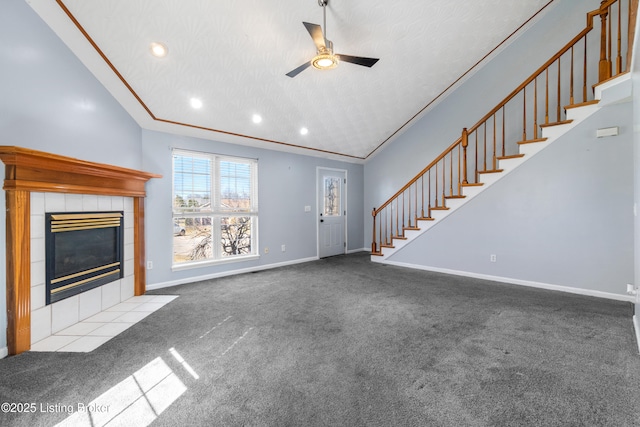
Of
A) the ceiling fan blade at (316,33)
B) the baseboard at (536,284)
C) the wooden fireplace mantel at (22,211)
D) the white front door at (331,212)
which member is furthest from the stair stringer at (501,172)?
the wooden fireplace mantel at (22,211)

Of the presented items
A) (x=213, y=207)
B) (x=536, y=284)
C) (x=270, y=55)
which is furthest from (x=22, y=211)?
(x=536, y=284)

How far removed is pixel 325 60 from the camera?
2.70 m

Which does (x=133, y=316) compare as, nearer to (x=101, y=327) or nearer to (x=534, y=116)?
(x=101, y=327)

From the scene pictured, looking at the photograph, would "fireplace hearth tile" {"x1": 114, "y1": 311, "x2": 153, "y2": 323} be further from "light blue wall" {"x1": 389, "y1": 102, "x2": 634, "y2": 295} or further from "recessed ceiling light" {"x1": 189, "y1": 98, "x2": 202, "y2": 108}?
"light blue wall" {"x1": 389, "y1": 102, "x2": 634, "y2": 295}

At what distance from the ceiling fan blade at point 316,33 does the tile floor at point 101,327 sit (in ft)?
10.9

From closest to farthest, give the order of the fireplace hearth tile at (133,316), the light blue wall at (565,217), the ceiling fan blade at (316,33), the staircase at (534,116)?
1. the ceiling fan blade at (316,33)
2. the fireplace hearth tile at (133,316)
3. the light blue wall at (565,217)
4. the staircase at (534,116)

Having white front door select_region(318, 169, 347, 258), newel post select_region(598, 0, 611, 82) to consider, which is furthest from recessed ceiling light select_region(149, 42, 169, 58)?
newel post select_region(598, 0, 611, 82)

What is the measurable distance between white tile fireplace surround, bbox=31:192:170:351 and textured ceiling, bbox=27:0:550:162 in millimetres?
1430

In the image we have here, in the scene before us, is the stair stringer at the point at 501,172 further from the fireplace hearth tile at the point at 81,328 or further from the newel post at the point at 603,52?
the fireplace hearth tile at the point at 81,328

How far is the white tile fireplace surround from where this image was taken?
7.93 feet

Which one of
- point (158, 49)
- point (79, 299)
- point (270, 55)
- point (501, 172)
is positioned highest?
point (270, 55)

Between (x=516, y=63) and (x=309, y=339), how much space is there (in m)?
5.52

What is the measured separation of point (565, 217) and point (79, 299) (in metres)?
6.01

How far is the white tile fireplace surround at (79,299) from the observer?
242 cm
